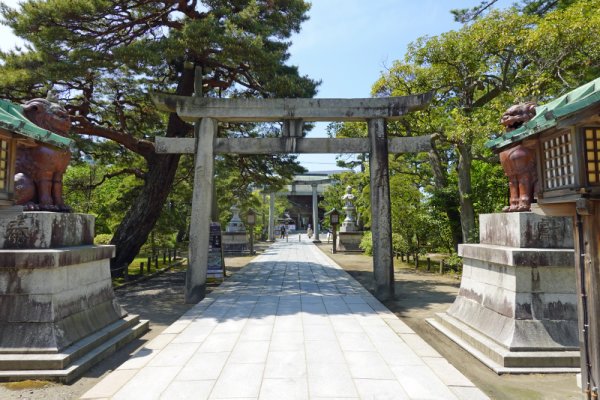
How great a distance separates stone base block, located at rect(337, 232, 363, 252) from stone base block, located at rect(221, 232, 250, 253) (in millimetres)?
6465

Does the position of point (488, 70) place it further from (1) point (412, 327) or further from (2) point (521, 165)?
(1) point (412, 327)

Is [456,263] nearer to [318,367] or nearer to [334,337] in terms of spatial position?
[334,337]

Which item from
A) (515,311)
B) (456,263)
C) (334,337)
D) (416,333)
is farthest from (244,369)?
(456,263)

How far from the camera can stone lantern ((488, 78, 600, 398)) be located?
3.04 m

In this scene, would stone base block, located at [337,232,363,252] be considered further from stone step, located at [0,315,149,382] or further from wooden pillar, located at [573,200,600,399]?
wooden pillar, located at [573,200,600,399]

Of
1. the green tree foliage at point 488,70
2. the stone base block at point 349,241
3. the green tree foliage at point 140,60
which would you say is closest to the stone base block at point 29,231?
the green tree foliage at point 140,60

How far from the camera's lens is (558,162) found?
3.42 m

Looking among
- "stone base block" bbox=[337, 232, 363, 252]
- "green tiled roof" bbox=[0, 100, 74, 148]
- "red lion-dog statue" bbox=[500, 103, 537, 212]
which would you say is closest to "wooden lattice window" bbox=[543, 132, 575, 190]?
"red lion-dog statue" bbox=[500, 103, 537, 212]

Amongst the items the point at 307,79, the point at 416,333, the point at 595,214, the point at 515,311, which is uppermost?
the point at 307,79

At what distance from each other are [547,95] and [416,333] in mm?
8722

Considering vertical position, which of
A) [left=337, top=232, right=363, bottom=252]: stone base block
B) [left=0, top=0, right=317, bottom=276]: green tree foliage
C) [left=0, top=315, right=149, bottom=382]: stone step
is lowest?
[left=0, top=315, right=149, bottom=382]: stone step

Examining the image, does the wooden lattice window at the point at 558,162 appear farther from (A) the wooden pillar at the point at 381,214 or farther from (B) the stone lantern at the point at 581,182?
(A) the wooden pillar at the point at 381,214

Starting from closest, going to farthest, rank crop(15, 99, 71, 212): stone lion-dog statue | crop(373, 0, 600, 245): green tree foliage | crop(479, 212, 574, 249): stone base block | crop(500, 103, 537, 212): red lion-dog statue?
crop(479, 212, 574, 249): stone base block → crop(15, 99, 71, 212): stone lion-dog statue → crop(500, 103, 537, 212): red lion-dog statue → crop(373, 0, 600, 245): green tree foliage

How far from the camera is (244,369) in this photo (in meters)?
4.37
